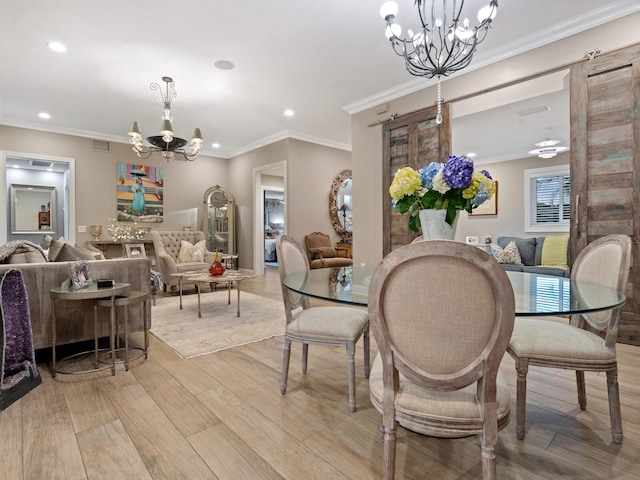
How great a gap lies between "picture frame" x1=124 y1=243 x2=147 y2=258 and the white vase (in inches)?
214

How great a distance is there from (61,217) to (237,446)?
794 cm

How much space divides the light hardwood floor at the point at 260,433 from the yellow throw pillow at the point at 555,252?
124 inches

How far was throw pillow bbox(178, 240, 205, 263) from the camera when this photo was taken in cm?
562

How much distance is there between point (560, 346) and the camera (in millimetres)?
1502

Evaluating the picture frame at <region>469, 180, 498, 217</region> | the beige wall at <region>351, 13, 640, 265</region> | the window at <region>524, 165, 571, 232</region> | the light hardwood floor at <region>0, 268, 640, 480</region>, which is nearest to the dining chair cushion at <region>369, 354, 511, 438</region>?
the light hardwood floor at <region>0, 268, 640, 480</region>

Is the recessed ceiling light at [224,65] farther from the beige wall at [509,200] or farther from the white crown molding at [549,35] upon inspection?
the beige wall at [509,200]

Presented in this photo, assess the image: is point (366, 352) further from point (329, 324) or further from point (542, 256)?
point (542, 256)

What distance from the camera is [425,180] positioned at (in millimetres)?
1706

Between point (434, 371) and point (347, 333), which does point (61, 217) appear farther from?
point (434, 371)

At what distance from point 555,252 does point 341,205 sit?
12.8 ft

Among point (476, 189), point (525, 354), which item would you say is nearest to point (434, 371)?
point (525, 354)

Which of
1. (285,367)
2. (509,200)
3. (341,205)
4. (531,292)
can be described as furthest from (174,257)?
(509,200)

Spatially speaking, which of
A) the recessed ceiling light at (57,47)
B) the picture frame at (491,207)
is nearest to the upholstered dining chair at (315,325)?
the recessed ceiling light at (57,47)

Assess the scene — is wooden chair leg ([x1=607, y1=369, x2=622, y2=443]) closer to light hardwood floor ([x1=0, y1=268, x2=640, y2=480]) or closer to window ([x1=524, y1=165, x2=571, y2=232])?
light hardwood floor ([x1=0, y1=268, x2=640, y2=480])
